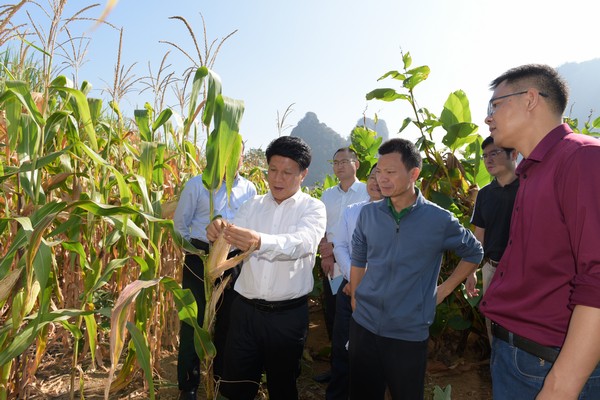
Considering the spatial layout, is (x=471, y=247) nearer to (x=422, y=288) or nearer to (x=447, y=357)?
(x=422, y=288)

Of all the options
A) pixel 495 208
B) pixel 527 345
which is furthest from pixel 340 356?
pixel 527 345

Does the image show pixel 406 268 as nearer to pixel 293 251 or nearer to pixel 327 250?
pixel 293 251

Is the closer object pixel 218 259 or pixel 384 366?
pixel 218 259

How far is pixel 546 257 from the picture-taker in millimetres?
1099

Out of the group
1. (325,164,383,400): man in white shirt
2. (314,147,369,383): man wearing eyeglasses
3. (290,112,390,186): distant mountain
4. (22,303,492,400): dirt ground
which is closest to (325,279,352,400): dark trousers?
(325,164,383,400): man in white shirt

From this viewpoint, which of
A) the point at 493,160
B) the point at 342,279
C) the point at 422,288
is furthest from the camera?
the point at 342,279

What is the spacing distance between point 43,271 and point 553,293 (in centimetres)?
154

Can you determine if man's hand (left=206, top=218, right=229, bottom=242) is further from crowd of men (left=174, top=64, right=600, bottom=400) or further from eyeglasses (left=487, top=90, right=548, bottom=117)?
eyeglasses (left=487, top=90, right=548, bottom=117)

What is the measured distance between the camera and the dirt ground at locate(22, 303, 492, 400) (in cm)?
255

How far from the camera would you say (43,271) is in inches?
54.4

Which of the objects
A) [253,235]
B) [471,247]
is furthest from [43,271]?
[471,247]

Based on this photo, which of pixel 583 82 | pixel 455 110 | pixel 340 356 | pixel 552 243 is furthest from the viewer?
pixel 583 82

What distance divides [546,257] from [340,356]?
1916 mm

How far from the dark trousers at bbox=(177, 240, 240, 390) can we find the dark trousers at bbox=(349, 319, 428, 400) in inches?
34.0
